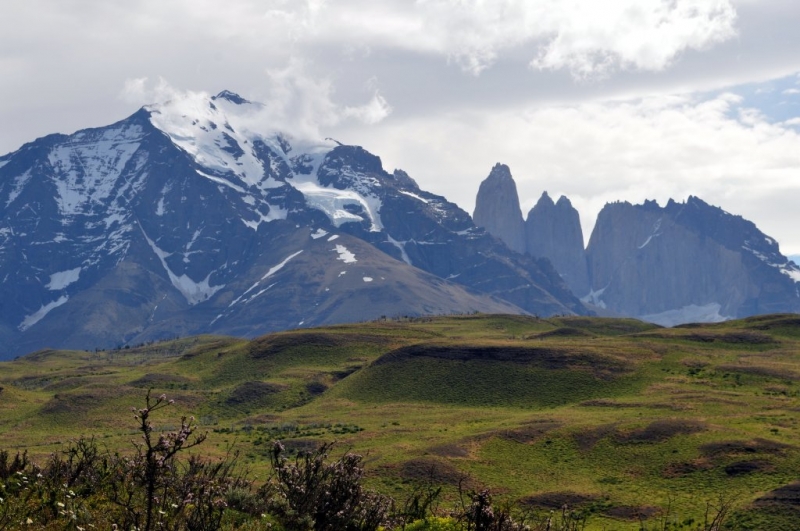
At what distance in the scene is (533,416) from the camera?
125438mm

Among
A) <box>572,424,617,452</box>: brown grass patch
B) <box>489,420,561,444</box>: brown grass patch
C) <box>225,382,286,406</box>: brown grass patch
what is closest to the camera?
<box>572,424,617,452</box>: brown grass patch

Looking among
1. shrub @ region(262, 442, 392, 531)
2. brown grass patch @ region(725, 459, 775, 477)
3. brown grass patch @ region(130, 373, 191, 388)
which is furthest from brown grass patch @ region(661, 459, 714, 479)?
brown grass patch @ region(130, 373, 191, 388)

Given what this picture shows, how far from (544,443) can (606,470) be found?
11.6 metres

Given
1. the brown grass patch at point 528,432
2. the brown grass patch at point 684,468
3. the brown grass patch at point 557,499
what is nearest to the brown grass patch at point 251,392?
the brown grass patch at point 528,432

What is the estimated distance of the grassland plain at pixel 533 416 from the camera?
86625mm

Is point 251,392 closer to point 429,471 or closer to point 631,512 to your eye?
point 429,471

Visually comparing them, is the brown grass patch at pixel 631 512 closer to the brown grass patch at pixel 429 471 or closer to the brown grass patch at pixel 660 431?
the brown grass patch at pixel 429 471

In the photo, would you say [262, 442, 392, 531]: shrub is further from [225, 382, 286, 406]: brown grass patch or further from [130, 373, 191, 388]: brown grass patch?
[130, 373, 191, 388]: brown grass patch

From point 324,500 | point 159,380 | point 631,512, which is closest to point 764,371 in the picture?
point 631,512

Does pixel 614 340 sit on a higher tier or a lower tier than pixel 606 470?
higher

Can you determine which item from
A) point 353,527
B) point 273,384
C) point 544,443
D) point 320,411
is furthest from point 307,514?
point 273,384

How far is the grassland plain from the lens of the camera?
86.6m

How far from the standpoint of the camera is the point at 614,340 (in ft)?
627

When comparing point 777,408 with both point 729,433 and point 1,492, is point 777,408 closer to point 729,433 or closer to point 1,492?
point 729,433
